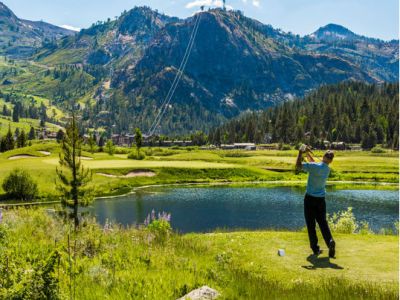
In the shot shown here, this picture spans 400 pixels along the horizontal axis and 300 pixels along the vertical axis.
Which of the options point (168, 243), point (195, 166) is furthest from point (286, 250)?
point (195, 166)

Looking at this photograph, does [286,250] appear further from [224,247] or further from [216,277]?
[216,277]

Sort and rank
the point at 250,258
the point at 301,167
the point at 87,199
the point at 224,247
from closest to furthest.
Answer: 1. the point at 301,167
2. the point at 250,258
3. the point at 224,247
4. the point at 87,199

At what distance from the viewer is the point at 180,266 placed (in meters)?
11.7

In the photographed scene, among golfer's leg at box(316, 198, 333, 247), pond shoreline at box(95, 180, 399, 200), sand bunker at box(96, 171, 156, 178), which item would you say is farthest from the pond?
golfer's leg at box(316, 198, 333, 247)

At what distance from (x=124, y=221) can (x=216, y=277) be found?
1626 inches

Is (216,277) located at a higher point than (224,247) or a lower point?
higher

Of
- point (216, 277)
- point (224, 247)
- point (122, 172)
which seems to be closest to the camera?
point (216, 277)

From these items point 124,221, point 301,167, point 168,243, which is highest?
point 301,167

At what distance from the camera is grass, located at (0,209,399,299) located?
9.05 metres

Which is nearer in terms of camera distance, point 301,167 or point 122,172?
point 301,167

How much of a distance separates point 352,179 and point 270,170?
22242 millimetres

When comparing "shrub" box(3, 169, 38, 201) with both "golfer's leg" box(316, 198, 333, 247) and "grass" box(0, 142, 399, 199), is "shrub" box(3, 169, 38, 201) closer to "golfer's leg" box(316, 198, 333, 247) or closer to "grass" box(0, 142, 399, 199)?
"grass" box(0, 142, 399, 199)

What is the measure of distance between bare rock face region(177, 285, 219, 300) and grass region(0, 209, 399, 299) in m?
0.24

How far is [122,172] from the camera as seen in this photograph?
89.3 metres
